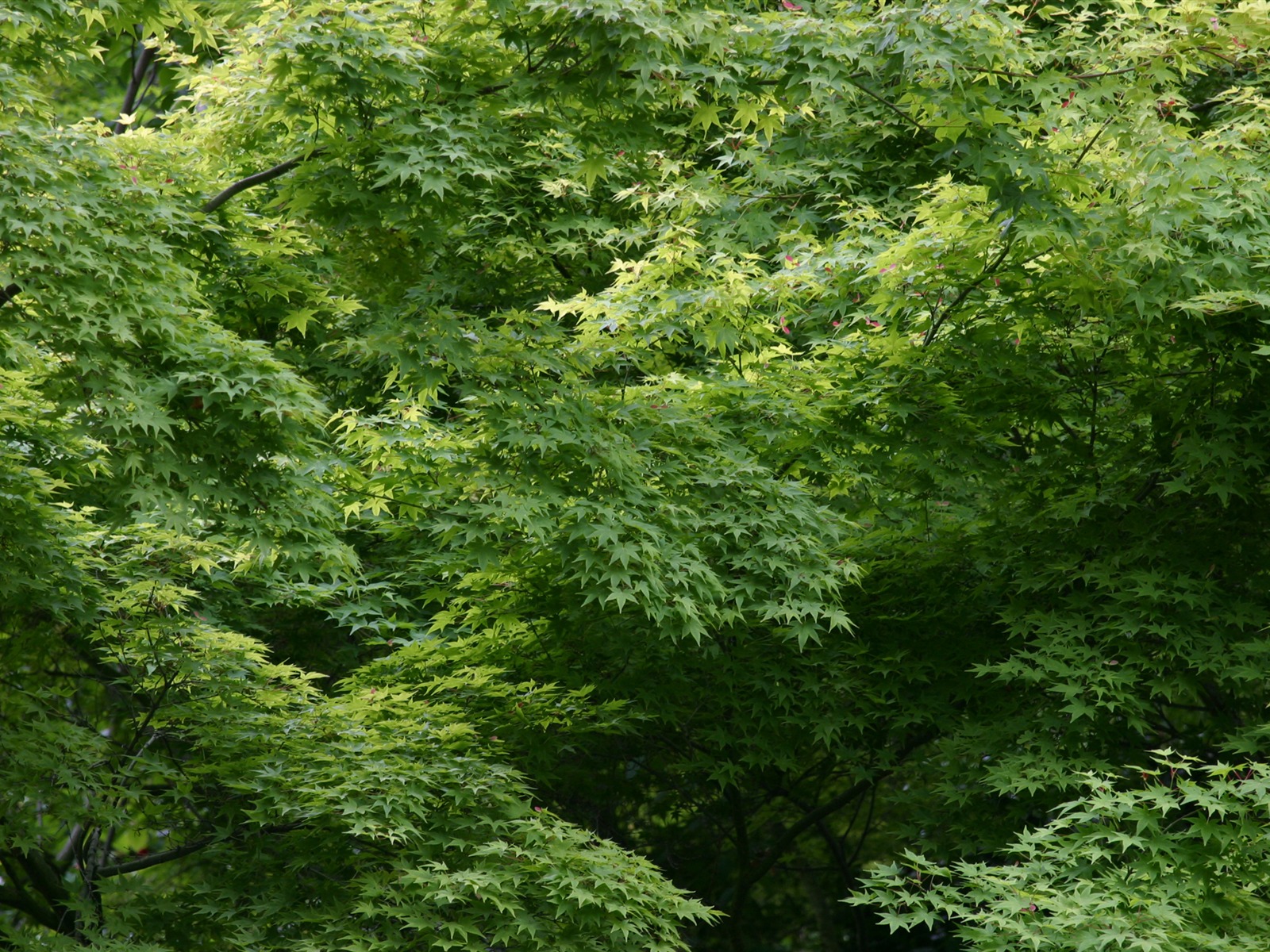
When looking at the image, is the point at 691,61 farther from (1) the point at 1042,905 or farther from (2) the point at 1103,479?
(1) the point at 1042,905

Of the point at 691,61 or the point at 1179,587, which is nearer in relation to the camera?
the point at 691,61

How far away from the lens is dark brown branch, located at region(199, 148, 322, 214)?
5.54 m

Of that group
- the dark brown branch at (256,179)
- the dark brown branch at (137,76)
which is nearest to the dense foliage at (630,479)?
the dark brown branch at (256,179)

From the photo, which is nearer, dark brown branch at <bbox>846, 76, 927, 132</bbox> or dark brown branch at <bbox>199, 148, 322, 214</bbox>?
dark brown branch at <bbox>846, 76, 927, 132</bbox>

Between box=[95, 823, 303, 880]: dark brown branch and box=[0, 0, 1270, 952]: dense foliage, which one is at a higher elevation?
box=[0, 0, 1270, 952]: dense foliage

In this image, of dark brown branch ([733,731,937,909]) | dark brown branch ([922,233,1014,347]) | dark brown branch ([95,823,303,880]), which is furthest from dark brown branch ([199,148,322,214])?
dark brown branch ([733,731,937,909])

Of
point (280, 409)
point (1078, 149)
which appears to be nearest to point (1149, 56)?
point (1078, 149)

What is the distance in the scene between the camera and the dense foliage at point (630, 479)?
494cm

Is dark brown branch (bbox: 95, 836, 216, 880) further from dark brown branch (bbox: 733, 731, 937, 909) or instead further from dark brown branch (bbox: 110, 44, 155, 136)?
dark brown branch (bbox: 110, 44, 155, 136)

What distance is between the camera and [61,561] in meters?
5.72

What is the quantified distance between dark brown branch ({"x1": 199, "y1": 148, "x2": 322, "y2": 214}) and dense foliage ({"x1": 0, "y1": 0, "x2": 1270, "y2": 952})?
30mm

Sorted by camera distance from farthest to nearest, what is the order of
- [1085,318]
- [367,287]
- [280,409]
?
[367,287] → [1085,318] → [280,409]

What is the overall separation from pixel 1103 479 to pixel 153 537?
468 cm

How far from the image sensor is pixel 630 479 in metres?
5.95
